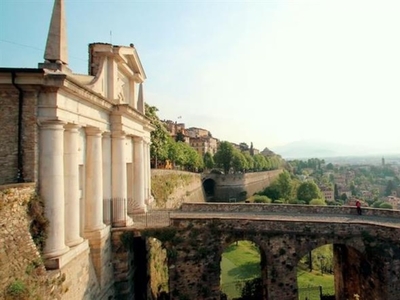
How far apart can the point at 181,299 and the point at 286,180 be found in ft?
199

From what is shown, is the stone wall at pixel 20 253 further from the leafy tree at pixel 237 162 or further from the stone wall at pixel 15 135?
the leafy tree at pixel 237 162

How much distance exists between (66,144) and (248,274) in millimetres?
25530

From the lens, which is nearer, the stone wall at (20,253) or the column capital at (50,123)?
the stone wall at (20,253)

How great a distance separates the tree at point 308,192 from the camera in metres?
63.4

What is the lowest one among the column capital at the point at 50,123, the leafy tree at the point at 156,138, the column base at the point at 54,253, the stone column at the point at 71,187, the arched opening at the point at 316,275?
the arched opening at the point at 316,275

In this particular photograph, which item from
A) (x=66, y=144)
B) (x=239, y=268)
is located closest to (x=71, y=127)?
(x=66, y=144)

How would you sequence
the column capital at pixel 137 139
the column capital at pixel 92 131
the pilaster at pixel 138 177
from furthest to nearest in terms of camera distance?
the column capital at pixel 137 139 < the pilaster at pixel 138 177 < the column capital at pixel 92 131

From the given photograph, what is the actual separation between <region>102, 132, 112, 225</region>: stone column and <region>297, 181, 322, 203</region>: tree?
5426 cm

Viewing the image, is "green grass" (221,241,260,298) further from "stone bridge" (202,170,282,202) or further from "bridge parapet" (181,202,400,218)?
"stone bridge" (202,170,282,202)

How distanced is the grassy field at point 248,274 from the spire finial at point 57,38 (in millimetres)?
17917

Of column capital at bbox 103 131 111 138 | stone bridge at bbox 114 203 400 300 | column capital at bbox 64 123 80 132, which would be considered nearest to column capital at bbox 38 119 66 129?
column capital at bbox 64 123 80 132

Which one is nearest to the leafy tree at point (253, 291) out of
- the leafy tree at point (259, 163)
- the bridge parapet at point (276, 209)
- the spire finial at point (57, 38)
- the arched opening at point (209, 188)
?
the bridge parapet at point (276, 209)

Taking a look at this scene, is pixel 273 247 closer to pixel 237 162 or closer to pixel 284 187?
pixel 284 187

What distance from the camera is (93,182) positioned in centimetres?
1360
